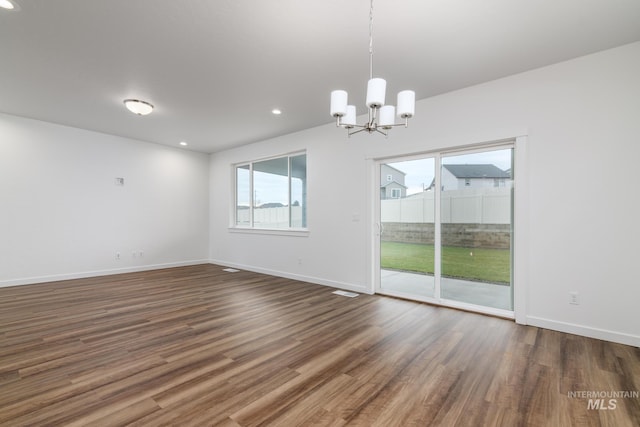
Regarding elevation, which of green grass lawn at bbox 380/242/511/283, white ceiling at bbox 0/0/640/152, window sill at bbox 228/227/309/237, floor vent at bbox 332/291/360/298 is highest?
white ceiling at bbox 0/0/640/152

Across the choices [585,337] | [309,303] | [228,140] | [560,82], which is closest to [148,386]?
[309,303]

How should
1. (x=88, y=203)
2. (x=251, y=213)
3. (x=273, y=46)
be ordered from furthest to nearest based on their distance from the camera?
(x=251, y=213) < (x=88, y=203) < (x=273, y=46)

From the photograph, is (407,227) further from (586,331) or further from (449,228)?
(586,331)

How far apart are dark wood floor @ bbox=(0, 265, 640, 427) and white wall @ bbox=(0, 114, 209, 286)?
1.57m

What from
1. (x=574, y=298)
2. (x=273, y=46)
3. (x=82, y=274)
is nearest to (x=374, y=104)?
(x=273, y=46)

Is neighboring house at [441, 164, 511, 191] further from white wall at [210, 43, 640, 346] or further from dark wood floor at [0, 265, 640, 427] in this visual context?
dark wood floor at [0, 265, 640, 427]

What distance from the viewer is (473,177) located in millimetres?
3697

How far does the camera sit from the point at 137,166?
6184 millimetres

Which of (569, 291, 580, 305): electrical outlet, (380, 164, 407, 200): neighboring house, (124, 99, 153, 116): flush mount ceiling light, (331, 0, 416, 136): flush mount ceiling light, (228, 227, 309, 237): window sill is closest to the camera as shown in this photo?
(331, 0, 416, 136): flush mount ceiling light

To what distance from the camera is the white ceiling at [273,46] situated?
88.7 inches

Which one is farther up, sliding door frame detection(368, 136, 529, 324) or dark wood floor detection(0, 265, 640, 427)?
sliding door frame detection(368, 136, 529, 324)

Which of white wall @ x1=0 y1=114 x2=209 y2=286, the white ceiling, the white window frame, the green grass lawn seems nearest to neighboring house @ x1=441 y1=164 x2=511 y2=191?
the green grass lawn

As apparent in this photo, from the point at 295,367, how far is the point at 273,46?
286 cm

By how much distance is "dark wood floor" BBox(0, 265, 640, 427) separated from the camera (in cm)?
175
